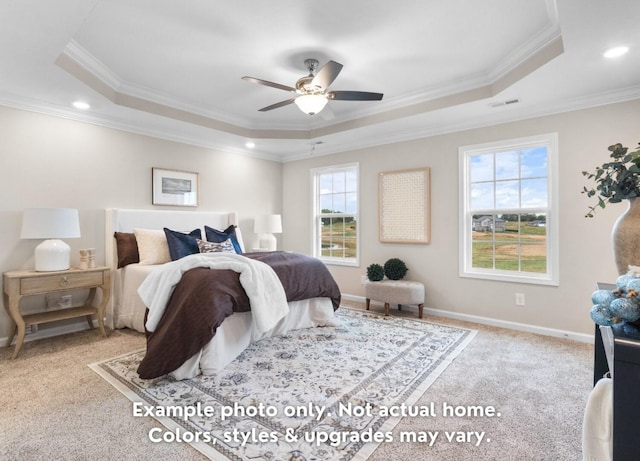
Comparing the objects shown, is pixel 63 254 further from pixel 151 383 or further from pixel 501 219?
pixel 501 219

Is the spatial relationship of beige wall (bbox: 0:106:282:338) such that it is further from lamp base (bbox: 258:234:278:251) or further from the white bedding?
lamp base (bbox: 258:234:278:251)

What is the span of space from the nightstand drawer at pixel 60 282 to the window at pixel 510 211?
409cm

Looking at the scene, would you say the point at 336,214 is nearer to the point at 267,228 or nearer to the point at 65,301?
the point at 267,228

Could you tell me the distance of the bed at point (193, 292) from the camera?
2.45 m

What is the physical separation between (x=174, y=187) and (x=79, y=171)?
1071 mm

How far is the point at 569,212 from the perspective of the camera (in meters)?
3.39

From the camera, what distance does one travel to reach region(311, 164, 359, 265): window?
5246 millimetres

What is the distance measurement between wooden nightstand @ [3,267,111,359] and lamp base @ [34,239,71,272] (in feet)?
0.30

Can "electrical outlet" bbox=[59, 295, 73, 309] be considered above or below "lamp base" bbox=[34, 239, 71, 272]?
below

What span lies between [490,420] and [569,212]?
2467mm

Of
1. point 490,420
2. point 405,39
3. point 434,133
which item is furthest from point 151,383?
point 434,133

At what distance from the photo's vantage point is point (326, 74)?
8.39 ft

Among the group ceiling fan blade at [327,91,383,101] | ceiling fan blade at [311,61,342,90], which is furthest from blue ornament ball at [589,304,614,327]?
ceiling fan blade at [327,91,383,101]

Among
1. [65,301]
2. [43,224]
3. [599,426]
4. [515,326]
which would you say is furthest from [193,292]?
[515,326]
